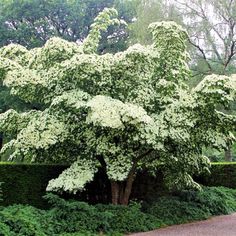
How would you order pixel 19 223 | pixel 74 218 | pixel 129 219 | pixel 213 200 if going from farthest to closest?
pixel 213 200 → pixel 129 219 → pixel 74 218 → pixel 19 223

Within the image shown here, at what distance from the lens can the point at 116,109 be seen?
9.29m

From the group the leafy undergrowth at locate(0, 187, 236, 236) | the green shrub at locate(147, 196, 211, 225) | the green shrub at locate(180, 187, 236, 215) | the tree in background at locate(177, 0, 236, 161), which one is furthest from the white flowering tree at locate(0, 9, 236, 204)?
the tree in background at locate(177, 0, 236, 161)

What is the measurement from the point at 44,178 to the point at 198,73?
40.6ft

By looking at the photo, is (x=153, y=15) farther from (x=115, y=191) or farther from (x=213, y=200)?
(x=115, y=191)

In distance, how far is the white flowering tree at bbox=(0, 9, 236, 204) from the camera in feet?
32.2

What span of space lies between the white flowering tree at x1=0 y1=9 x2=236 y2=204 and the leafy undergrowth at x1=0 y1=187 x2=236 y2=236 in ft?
2.00

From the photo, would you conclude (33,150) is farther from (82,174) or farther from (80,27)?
(80,27)

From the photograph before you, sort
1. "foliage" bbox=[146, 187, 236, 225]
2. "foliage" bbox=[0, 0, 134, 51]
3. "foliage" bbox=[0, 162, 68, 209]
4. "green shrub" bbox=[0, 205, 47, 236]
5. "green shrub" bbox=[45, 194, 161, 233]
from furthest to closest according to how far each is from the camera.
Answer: "foliage" bbox=[0, 0, 134, 51] < "foliage" bbox=[146, 187, 236, 225] < "foliage" bbox=[0, 162, 68, 209] < "green shrub" bbox=[45, 194, 161, 233] < "green shrub" bbox=[0, 205, 47, 236]

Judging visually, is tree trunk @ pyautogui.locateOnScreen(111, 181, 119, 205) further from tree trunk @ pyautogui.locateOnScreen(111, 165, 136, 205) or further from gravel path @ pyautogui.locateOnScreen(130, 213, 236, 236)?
gravel path @ pyautogui.locateOnScreen(130, 213, 236, 236)

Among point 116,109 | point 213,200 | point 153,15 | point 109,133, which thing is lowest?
point 213,200

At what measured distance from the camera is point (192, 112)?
10.3m

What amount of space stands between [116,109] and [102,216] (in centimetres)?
215

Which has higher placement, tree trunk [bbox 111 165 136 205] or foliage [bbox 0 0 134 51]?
foliage [bbox 0 0 134 51]

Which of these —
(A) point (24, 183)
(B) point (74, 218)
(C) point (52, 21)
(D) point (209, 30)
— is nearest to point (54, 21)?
(C) point (52, 21)
